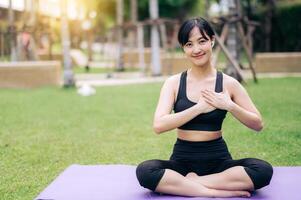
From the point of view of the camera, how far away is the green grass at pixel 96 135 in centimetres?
527

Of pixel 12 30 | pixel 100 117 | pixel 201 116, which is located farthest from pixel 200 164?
pixel 12 30

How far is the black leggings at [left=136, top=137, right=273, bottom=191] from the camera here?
3.64m

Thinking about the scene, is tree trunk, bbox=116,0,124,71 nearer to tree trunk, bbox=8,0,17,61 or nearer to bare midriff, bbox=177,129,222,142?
tree trunk, bbox=8,0,17,61

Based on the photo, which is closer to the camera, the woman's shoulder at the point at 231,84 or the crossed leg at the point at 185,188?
the crossed leg at the point at 185,188

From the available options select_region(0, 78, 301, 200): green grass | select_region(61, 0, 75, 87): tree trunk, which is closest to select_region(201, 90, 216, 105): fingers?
select_region(0, 78, 301, 200): green grass

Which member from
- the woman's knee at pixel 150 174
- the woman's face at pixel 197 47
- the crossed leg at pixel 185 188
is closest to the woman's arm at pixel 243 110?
the woman's face at pixel 197 47

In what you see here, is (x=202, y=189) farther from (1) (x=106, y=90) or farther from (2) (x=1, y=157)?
(1) (x=106, y=90)

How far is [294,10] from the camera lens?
21656 mm

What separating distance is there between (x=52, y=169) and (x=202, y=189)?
Result: 82.0 inches

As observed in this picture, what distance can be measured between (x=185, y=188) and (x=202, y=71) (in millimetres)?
928

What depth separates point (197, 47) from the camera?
3623 mm

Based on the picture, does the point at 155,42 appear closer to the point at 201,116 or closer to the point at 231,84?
the point at 231,84

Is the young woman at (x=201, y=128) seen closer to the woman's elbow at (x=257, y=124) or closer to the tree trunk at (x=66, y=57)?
the woman's elbow at (x=257, y=124)

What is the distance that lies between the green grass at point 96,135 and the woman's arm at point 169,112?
1.39 m
